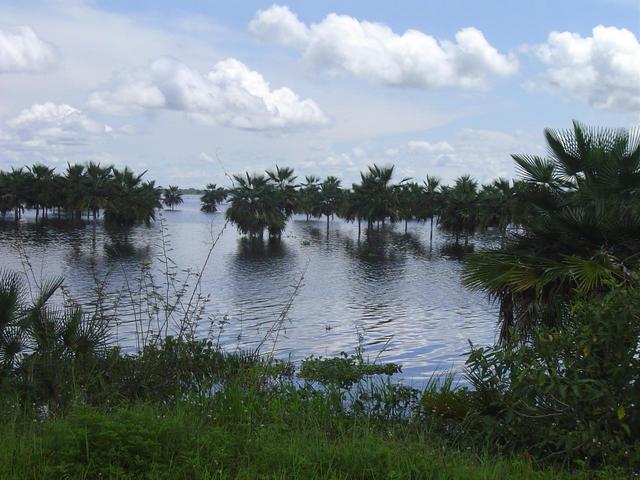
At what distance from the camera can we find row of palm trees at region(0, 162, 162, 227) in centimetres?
7769

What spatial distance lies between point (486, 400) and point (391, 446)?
104 inches

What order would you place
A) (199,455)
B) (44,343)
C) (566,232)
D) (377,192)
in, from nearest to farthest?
(199,455)
(44,343)
(566,232)
(377,192)

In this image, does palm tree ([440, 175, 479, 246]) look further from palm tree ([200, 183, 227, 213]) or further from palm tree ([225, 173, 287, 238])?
palm tree ([200, 183, 227, 213])

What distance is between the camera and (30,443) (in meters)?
5.14

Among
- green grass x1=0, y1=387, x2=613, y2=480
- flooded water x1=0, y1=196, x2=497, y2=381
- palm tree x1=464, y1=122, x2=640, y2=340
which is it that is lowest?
flooded water x1=0, y1=196, x2=497, y2=381

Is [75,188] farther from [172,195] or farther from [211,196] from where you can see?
[172,195]

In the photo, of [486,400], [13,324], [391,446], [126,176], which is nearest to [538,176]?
[486,400]

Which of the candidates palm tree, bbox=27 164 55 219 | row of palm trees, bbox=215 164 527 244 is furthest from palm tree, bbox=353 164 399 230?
palm tree, bbox=27 164 55 219

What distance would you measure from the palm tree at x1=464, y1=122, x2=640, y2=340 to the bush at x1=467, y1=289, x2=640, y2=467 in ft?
13.1

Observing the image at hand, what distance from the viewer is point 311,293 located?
3572 centimetres

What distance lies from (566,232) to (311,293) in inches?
969

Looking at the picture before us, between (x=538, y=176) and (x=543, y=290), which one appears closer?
(x=543, y=290)

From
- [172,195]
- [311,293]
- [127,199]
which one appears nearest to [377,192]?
[127,199]

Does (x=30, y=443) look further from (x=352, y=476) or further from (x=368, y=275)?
(x=368, y=275)
